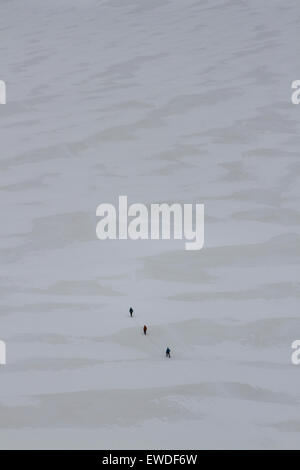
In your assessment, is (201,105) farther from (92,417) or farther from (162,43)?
(92,417)

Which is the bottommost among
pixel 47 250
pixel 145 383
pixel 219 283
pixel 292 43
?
pixel 145 383

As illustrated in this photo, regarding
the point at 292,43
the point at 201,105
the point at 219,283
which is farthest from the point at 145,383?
the point at 292,43

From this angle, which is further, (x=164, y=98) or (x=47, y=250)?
(x=164, y=98)

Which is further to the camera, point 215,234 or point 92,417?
point 215,234

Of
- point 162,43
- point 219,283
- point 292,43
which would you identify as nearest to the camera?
point 219,283

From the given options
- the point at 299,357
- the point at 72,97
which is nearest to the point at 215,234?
the point at 299,357
